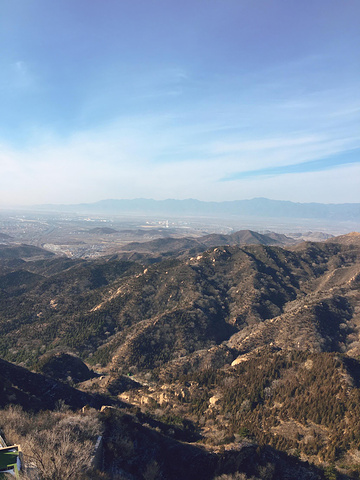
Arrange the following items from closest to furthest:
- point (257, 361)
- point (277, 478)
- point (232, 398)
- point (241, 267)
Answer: point (277, 478)
point (232, 398)
point (257, 361)
point (241, 267)

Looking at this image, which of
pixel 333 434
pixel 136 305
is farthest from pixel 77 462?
pixel 136 305

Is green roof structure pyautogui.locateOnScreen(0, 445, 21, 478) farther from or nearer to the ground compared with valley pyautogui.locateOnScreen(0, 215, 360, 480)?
farther from the ground

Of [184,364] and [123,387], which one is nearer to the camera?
[123,387]

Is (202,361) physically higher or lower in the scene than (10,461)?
lower

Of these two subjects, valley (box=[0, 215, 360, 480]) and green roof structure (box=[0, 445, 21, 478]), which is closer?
green roof structure (box=[0, 445, 21, 478])

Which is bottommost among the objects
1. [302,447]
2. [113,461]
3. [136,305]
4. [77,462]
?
[136,305]

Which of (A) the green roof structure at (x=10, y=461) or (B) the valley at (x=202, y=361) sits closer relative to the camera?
(A) the green roof structure at (x=10, y=461)

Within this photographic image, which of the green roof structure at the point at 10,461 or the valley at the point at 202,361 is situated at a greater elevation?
the green roof structure at the point at 10,461

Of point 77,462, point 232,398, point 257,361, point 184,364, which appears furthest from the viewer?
point 184,364

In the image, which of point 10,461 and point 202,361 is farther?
point 202,361

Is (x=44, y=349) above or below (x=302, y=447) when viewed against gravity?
below

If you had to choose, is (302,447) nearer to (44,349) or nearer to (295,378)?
(295,378)
